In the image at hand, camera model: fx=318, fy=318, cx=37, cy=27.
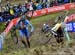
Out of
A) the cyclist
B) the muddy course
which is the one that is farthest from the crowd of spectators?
the cyclist

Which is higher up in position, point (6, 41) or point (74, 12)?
point (74, 12)

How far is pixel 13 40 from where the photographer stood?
18.9 m

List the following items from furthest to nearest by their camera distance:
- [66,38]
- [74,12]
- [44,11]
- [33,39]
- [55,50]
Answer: [44,11], [74,12], [33,39], [66,38], [55,50]

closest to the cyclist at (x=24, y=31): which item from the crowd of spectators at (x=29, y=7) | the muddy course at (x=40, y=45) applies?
the muddy course at (x=40, y=45)

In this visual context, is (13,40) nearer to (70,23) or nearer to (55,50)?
(70,23)

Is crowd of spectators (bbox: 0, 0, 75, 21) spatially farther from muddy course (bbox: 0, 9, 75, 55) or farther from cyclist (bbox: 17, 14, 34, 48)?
cyclist (bbox: 17, 14, 34, 48)

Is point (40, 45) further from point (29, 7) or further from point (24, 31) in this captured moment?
point (29, 7)

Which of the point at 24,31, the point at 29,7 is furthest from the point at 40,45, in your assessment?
the point at 29,7

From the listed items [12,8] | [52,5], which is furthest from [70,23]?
[12,8]

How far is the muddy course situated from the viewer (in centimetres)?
1401

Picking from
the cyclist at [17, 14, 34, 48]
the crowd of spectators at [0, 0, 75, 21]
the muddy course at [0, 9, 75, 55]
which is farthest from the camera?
the crowd of spectators at [0, 0, 75, 21]

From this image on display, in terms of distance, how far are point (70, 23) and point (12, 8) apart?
22.5ft

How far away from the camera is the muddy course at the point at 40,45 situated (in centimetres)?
1401

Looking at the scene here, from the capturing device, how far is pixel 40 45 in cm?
1775
